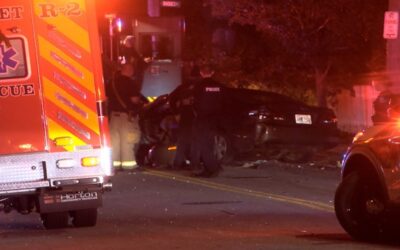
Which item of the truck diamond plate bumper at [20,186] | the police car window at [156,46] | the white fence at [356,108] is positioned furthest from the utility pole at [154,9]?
the truck diamond plate bumper at [20,186]

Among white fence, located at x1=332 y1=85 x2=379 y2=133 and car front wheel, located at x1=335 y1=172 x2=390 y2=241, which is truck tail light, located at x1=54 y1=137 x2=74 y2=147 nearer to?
car front wheel, located at x1=335 y1=172 x2=390 y2=241

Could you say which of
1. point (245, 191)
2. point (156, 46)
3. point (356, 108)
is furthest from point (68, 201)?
point (156, 46)

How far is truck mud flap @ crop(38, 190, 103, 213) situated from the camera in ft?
31.3

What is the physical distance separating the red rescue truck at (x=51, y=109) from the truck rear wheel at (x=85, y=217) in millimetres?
331

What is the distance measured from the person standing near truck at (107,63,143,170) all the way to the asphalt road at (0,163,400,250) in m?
0.55

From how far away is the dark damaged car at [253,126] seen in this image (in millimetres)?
16578

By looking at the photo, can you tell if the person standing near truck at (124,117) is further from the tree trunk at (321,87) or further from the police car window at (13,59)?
the tree trunk at (321,87)

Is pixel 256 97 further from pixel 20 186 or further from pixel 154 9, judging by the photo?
pixel 154 9

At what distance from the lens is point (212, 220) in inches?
418

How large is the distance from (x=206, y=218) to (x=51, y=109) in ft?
7.65

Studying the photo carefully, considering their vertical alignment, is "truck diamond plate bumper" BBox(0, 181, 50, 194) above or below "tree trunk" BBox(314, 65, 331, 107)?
above

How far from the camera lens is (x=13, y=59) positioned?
30.9ft

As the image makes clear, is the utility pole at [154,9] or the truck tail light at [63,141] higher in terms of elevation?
the utility pole at [154,9]

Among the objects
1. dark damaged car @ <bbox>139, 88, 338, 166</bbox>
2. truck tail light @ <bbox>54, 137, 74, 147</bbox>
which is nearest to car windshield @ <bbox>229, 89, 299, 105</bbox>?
dark damaged car @ <bbox>139, 88, 338, 166</bbox>
